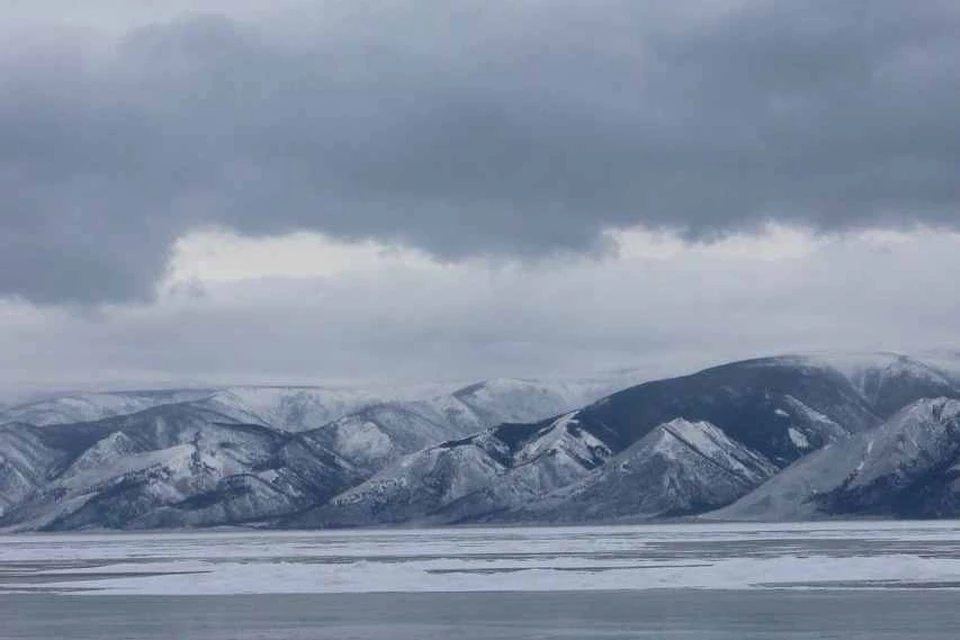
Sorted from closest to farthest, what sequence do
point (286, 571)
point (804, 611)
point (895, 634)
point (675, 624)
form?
point (895, 634), point (675, 624), point (804, 611), point (286, 571)

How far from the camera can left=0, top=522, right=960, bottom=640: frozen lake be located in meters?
63.7

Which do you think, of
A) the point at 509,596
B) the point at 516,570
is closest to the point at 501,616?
the point at 509,596

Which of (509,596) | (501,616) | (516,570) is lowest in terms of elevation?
(516,570)

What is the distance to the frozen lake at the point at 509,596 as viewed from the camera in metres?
63.7

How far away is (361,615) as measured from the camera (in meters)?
71.6

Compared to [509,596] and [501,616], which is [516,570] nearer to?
[509,596]

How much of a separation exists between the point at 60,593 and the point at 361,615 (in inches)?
1060

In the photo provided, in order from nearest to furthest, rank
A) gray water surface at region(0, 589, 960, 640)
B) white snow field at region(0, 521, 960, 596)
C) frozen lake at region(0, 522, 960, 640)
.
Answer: gray water surface at region(0, 589, 960, 640) < frozen lake at region(0, 522, 960, 640) < white snow field at region(0, 521, 960, 596)

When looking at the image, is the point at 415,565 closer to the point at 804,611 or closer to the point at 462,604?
the point at 462,604

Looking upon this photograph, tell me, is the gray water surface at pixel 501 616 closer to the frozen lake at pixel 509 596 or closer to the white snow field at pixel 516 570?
the frozen lake at pixel 509 596

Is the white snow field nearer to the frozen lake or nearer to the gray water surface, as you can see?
the frozen lake

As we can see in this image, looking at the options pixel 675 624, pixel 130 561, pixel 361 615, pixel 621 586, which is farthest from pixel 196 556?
pixel 675 624

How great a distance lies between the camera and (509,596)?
82.4 m

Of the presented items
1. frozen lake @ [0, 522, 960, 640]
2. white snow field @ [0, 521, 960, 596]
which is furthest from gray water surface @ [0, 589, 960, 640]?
white snow field @ [0, 521, 960, 596]
